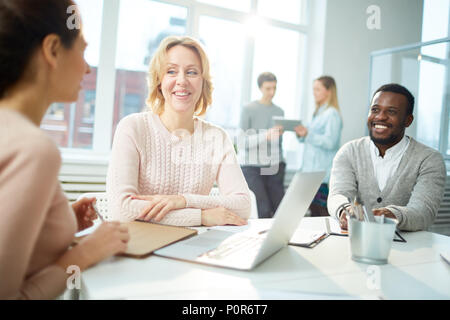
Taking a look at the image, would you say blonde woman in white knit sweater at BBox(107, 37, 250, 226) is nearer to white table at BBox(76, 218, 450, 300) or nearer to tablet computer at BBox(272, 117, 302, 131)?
white table at BBox(76, 218, 450, 300)

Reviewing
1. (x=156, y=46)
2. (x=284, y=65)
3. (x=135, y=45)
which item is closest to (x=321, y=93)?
(x=284, y=65)

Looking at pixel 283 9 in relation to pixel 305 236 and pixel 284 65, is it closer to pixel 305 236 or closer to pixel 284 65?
pixel 284 65

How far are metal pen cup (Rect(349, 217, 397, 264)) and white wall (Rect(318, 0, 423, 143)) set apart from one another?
356 cm

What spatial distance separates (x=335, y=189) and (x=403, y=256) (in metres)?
0.62

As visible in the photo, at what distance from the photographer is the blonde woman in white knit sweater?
49.1 inches

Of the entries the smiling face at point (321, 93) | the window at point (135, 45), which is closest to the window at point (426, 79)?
the smiling face at point (321, 93)

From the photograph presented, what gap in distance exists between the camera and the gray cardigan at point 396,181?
1442 mm

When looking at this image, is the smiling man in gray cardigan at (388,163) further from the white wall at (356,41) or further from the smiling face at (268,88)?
the white wall at (356,41)

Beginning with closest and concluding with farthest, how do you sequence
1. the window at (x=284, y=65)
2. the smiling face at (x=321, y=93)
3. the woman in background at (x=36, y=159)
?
the woman in background at (x=36, y=159) → the smiling face at (x=321, y=93) → the window at (x=284, y=65)

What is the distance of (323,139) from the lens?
3.23 m

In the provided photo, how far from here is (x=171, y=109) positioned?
1604 millimetres

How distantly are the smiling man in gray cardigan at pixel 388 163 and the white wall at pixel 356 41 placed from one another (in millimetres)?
2665

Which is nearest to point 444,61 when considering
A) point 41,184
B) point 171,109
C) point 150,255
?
point 171,109

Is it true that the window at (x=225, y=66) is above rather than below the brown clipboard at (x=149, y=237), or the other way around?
above
